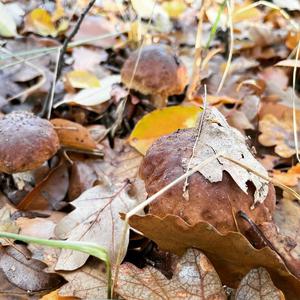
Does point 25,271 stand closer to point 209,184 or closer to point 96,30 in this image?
point 209,184

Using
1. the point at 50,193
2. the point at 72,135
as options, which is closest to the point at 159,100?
the point at 72,135

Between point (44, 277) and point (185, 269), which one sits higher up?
point (185, 269)

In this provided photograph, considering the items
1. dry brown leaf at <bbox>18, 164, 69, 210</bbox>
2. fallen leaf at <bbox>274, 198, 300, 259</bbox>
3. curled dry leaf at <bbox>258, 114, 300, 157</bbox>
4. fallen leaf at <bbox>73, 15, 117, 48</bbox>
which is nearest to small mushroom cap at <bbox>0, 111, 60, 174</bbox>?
dry brown leaf at <bbox>18, 164, 69, 210</bbox>

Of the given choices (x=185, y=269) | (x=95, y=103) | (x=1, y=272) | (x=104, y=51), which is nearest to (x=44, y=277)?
(x=1, y=272)

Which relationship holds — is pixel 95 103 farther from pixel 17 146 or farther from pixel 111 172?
pixel 17 146

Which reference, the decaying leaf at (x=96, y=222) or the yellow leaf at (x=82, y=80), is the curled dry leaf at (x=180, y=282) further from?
the yellow leaf at (x=82, y=80)

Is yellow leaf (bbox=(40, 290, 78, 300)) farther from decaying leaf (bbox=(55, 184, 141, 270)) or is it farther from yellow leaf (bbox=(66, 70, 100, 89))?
yellow leaf (bbox=(66, 70, 100, 89))
